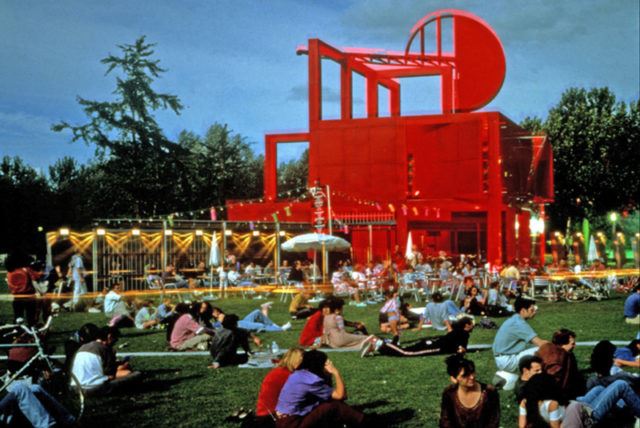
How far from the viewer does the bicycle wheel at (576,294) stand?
21797 millimetres

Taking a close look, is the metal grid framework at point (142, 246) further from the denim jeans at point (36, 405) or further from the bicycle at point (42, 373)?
the denim jeans at point (36, 405)

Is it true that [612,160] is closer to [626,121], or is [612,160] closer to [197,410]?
[626,121]

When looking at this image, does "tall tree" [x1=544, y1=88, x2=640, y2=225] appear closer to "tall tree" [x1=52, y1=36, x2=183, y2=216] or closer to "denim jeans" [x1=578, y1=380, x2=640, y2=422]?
"tall tree" [x1=52, y1=36, x2=183, y2=216]

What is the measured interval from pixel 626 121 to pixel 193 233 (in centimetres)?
3050

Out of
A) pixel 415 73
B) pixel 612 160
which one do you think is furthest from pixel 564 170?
pixel 415 73

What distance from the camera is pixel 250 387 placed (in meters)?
9.95

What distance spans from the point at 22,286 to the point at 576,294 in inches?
604

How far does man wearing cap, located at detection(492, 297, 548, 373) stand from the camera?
943cm

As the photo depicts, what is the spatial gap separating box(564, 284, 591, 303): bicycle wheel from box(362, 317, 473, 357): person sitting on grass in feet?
35.7

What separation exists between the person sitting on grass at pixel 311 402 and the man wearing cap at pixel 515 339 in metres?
2.99

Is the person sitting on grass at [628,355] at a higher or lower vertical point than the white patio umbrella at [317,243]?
lower

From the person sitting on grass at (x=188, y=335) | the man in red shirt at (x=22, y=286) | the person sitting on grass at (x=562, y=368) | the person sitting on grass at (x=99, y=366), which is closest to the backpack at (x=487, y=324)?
the person sitting on grass at (x=188, y=335)

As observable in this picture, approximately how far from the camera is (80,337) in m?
9.89

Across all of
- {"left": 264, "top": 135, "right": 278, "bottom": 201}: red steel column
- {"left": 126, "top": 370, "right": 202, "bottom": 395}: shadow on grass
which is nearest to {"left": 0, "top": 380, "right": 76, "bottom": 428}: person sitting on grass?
{"left": 126, "top": 370, "right": 202, "bottom": 395}: shadow on grass
